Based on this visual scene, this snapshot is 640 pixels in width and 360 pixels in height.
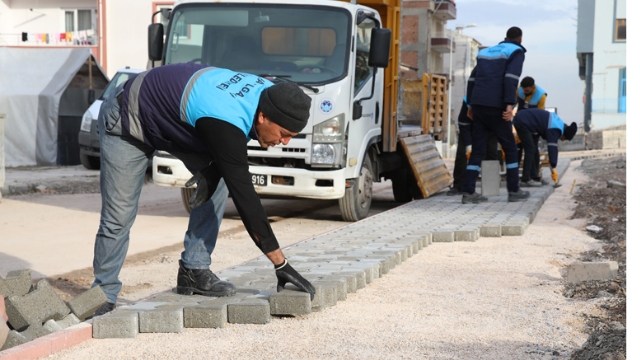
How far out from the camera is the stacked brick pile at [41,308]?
4.37 metres

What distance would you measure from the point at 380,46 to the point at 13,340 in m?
6.20

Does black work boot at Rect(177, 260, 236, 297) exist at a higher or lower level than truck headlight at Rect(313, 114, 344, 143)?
lower

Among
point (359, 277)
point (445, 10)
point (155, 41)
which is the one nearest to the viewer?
point (359, 277)

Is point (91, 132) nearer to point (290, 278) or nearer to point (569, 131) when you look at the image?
point (569, 131)

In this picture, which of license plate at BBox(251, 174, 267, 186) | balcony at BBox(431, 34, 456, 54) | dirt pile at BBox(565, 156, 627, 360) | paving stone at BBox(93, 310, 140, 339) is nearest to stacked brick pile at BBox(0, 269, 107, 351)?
paving stone at BBox(93, 310, 140, 339)

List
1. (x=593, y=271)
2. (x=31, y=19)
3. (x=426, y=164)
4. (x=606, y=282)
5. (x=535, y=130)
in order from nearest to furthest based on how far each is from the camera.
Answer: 1. (x=606, y=282)
2. (x=593, y=271)
3. (x=426, y=164)
4. (x=535, y=130)
5. (x=31, y=19)

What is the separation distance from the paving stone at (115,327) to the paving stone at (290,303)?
0.77 meters

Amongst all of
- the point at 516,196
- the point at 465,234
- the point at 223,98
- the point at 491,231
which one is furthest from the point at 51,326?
the point at 516,196

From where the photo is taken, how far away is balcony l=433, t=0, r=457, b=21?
205 feet

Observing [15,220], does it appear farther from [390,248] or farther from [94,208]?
[390,248]

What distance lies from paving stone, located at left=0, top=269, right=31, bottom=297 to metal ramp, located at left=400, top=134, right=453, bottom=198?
724 cm

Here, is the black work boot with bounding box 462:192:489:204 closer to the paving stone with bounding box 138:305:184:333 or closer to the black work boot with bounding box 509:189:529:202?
the black work boot with bounding box 509:189:529:202

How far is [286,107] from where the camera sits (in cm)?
412

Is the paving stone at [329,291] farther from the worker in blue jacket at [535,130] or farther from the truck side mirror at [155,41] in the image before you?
the worker in blue jacket at [535,130]
